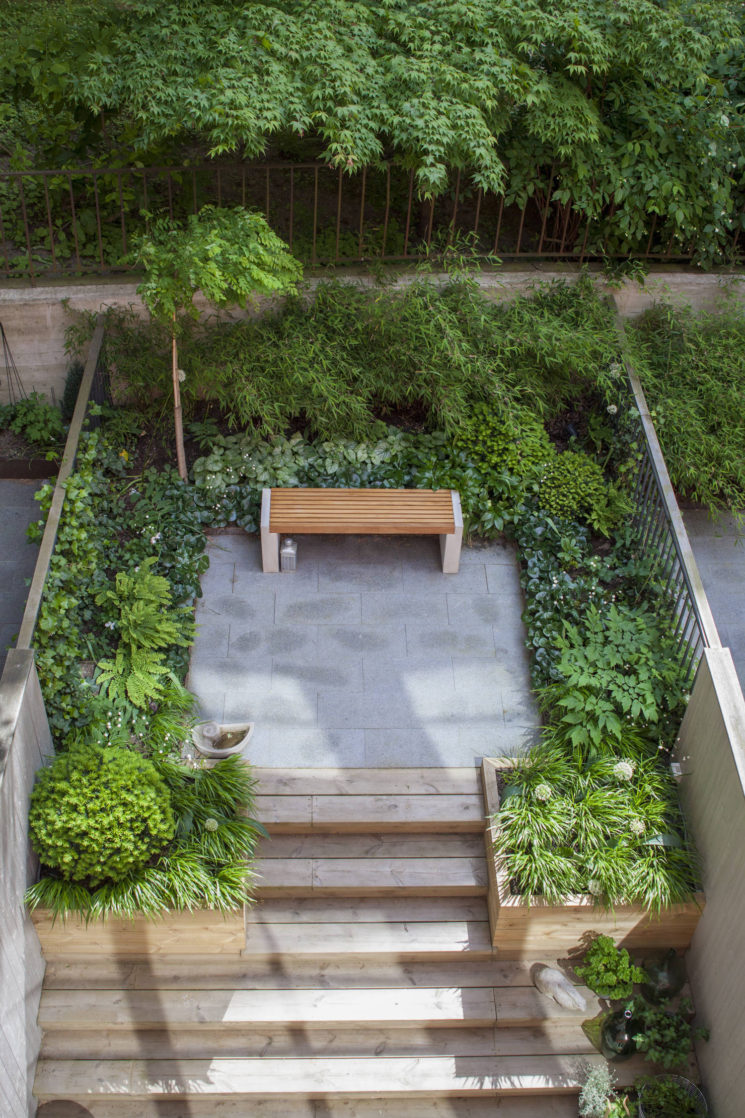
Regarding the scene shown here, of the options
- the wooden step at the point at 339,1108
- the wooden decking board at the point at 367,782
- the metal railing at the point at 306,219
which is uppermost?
the metal railing at the point at 306,219

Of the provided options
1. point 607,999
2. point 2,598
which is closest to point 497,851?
point 607,999

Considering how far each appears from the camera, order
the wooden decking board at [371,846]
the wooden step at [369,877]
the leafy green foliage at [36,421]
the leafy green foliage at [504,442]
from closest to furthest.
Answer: the wooden step at [369,877] → the wooden decking board at [371,846] → the leafy green foliage at [504,442] → the leafy green foliage at [36,421]

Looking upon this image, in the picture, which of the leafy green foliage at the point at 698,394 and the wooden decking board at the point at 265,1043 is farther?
the leafy green foliage at the point at 698,394

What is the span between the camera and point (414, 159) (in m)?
7.12

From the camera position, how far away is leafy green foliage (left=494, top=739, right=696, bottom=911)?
544 centimetres

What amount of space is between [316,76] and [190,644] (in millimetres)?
3975

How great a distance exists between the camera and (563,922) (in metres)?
5.57

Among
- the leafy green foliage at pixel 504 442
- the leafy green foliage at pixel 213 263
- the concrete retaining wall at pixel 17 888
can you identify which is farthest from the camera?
the leafy green foliage at pixel 504 442

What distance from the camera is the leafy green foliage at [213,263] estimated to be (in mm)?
6180

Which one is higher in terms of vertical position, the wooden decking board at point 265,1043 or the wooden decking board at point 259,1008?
the wooden decking board at point 259,1008

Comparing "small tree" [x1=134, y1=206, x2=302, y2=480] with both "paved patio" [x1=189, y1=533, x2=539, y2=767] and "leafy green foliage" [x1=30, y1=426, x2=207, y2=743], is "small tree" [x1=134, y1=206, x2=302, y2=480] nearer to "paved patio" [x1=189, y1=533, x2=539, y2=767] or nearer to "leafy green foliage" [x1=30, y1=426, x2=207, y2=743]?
"leafy green foliage" [x1=30, y1=426, x2=207, y2=743]

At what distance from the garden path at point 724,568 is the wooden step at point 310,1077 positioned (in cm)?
297

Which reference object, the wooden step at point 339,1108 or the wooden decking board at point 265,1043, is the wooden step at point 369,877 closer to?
the wooden decking board at point 265,1043

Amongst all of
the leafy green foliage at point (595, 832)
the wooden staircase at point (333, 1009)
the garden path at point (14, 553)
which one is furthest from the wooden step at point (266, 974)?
the garden path at point (14, 553)
